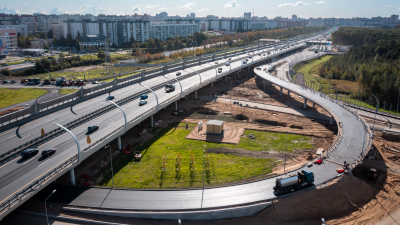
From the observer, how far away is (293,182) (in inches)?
970

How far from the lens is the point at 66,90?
68625mm

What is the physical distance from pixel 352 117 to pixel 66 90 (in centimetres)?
6003

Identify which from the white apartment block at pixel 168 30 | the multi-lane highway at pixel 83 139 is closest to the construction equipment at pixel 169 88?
the multi-lane highway at pixel 83 139

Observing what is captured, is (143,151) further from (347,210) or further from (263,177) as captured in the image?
(347,210)

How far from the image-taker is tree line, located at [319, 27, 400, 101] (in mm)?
55625

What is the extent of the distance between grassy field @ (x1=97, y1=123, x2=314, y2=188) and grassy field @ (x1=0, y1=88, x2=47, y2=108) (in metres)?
36.6

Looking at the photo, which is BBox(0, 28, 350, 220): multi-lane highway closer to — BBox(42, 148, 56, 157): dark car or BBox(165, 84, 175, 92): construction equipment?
BBox(42, 148, 56, 157): dark car

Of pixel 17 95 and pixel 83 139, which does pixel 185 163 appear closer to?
pixel 83 139

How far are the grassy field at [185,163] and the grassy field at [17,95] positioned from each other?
3661 centimetres

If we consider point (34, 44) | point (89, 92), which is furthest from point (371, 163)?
point (34, 44)

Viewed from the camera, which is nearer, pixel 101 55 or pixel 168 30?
pixel 101 55

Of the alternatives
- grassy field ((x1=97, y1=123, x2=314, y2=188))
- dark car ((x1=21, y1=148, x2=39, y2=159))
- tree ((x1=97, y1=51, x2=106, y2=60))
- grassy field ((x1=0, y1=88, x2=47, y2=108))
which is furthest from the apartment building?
dark car ((x1=21, y1=148, x2=39, y2=159))

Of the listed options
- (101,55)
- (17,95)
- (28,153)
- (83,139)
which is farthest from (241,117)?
(101,55)

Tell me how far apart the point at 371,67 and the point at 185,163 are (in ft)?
197
